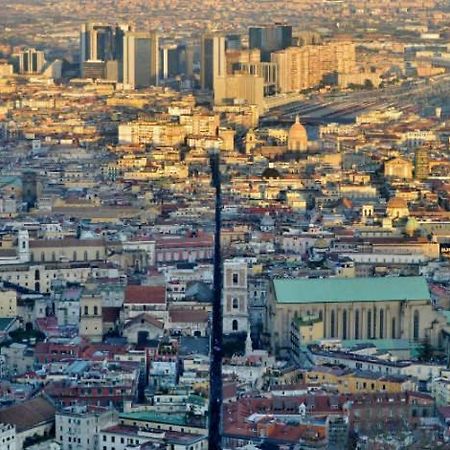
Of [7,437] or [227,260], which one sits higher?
[227,260]

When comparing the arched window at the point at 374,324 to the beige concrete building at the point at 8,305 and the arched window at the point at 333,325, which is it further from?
the beige concrete building at the point at 8,305

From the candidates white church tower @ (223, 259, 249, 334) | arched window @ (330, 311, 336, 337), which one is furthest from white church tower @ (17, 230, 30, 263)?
arched window @ (330, 311, 336, 337)

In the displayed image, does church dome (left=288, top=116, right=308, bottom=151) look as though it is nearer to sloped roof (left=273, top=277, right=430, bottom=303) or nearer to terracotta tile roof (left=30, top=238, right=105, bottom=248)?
terracotta tile roof (left=30, top=238, right=105, bottom=248)

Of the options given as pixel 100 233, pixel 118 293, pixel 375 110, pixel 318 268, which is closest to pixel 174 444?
pixel 118 293

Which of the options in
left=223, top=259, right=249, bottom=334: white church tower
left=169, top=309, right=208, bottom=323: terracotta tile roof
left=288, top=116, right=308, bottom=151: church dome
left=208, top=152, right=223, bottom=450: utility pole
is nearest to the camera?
left=208, top=152, right=223, bottom=450: utility pole

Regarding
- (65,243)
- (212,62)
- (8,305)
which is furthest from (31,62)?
(8,305)

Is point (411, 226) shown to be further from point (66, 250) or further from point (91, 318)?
point (91, 318)

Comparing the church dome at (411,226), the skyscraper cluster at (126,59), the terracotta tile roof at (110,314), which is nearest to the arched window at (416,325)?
the terracotta tile roof at (110,314)
